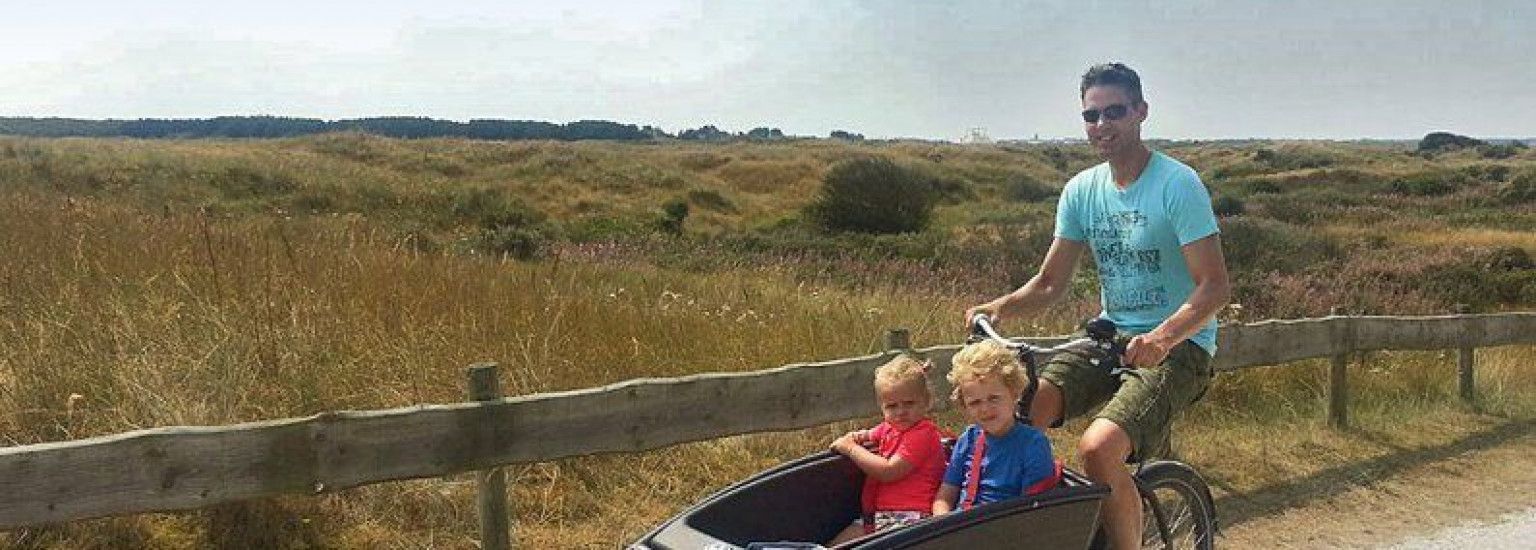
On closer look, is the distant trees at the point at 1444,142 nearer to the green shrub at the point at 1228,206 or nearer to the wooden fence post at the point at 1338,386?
the green shrub at the point at 1228,206

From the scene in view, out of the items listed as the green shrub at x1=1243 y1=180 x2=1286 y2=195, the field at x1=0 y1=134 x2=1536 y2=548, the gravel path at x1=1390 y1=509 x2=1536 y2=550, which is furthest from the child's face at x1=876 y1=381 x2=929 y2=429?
the green shrub at x1=1243 y1=180 x2=1286 y2=195

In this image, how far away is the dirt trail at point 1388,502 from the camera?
612 centimetres

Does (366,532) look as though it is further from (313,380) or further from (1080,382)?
(1080,382)

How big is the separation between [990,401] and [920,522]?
23.4 inches

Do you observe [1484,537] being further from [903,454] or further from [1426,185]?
[1426,185]

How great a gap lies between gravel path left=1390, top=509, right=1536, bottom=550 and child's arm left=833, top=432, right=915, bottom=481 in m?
3.70

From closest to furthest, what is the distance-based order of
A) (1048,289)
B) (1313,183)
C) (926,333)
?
(1048,289) → (926,333) → (1313,183)

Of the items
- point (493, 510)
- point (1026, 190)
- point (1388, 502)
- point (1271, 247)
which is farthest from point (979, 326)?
point (1026, 190)

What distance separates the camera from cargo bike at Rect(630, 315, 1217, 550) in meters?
3.10

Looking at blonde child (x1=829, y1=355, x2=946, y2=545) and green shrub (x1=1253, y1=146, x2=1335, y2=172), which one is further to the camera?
green shrub (x1=1253, y1=146, x2=1335, y2=172)

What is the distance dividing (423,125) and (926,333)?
131m

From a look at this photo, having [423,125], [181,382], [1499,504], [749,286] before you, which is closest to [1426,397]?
[1499,504]

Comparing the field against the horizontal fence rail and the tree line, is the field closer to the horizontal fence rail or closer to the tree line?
the horizontal fence rail

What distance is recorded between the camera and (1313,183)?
5884cm
